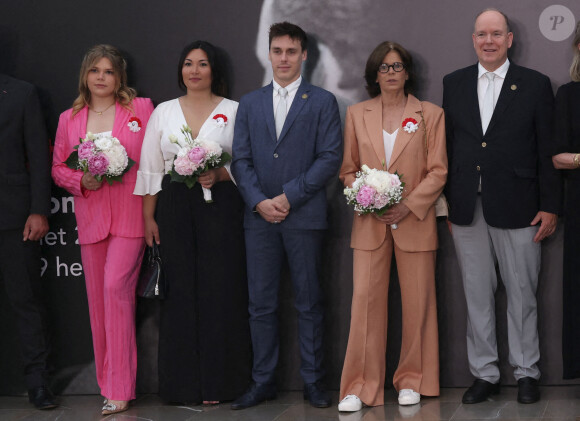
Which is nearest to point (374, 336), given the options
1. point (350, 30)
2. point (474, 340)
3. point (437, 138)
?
point (474, 340)

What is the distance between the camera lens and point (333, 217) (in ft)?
18.3

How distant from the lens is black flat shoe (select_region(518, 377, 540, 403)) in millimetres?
4953

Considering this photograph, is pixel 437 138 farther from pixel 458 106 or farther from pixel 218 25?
pixel 218 25

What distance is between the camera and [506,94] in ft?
16.3

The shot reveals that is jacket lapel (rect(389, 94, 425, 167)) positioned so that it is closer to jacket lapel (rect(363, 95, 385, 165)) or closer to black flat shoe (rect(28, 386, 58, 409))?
jacket lapel (rect(363, 95, 385, 165))

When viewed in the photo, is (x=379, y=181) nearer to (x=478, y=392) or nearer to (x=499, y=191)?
(x=499, y=191)

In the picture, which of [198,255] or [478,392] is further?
[198,255]

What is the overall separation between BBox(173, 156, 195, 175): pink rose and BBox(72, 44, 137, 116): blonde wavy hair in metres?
0.74

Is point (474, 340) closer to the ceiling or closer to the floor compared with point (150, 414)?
closer to the ceiling

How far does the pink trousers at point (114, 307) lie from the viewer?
5293mm

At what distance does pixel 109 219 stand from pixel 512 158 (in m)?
2.53

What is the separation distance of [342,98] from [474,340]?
179cm

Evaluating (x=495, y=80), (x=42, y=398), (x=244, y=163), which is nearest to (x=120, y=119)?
(x=244, y=163)

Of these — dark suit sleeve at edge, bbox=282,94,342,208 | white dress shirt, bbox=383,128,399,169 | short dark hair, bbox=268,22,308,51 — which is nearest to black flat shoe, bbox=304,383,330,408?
dark suit sleeve at edge, bbox=282,94,342,208
